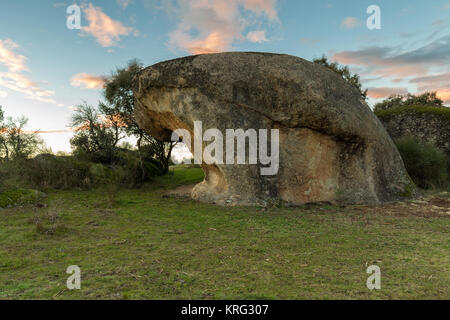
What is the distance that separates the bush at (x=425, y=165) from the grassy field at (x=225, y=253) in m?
6.84

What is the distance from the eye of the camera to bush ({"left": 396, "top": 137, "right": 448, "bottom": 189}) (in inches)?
636

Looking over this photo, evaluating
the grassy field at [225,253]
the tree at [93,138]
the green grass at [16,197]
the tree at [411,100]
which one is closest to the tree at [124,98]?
the tree at [93,138]

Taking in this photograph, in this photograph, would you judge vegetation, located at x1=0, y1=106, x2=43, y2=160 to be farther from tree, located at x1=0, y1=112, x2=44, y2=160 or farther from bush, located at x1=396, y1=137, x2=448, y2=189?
bush, located at x1=396, y1=137, x2=448, y2=189

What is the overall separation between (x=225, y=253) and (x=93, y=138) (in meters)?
18.4

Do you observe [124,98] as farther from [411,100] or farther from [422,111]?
[411,100]

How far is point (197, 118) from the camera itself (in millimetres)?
11727

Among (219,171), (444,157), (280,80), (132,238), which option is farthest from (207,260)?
(444,157)

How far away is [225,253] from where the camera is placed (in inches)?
233

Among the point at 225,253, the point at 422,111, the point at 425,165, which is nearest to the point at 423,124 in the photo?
the point at 422,111

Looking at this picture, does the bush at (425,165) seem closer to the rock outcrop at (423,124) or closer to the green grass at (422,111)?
the rock outcrop at (423,124)

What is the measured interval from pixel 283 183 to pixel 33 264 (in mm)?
8873

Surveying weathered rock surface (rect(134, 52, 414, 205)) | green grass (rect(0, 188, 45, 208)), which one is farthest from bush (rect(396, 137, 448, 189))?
green grass (rect(0, 188, 45, 208))

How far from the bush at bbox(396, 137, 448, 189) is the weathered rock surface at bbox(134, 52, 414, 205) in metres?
4.60

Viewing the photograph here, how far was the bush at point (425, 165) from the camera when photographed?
16.2 m
